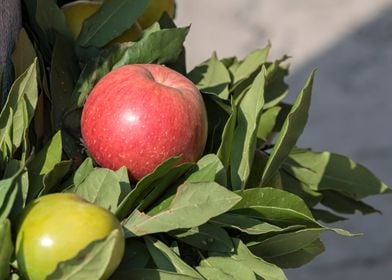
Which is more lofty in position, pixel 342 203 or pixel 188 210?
pixel 188 210

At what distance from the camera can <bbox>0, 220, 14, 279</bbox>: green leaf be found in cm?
69

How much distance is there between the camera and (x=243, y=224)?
839 mm

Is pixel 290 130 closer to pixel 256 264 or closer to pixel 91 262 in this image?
pixel 256 264

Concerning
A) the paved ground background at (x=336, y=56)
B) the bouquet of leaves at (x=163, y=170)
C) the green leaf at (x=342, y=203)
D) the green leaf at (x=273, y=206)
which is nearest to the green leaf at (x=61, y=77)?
the bouquet of leaves at (x=163, y=170)

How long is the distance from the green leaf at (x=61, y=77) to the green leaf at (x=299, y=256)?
270mm

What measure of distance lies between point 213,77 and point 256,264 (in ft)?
0.95

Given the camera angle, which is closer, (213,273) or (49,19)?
(213,273)

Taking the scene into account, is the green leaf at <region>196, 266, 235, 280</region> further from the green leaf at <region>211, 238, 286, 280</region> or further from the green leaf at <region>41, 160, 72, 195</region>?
the green leaf at <region>41, 160, 72, 195</region>

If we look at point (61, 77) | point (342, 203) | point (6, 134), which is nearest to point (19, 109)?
point (6, 134)

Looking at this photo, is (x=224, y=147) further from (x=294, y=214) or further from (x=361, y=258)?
(x=361, y=258)

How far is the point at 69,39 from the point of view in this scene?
97 cm

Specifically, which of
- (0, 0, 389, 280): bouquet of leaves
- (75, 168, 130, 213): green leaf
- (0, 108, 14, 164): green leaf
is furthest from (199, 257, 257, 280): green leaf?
(0, 108, 14, 164): green leaf

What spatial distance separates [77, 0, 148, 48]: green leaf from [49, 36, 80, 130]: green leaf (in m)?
0.02

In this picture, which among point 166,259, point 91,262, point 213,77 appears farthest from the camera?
point 213,77
